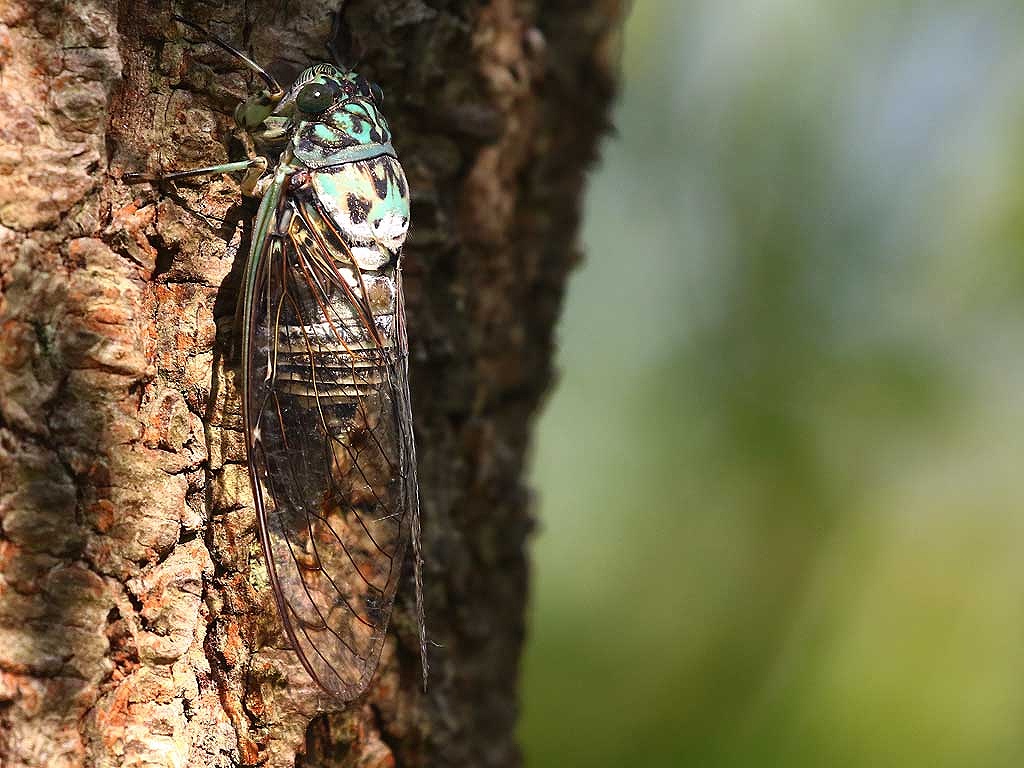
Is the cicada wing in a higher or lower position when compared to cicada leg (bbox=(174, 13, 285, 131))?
lower

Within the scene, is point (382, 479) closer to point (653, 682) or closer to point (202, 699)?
point (202, 699)

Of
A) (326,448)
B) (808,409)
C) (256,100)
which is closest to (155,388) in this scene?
(326,448)

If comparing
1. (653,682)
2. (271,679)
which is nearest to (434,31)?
(271,679)

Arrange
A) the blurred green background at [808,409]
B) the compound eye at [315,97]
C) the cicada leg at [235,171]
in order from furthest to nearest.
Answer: the blurred green background at [808,409]
the compound eye at [315,97]
the cicada leg at [235,171]

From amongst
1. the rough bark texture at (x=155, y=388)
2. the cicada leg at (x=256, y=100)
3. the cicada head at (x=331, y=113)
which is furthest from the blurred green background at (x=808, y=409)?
the cicada leg at (x=256, y=100)

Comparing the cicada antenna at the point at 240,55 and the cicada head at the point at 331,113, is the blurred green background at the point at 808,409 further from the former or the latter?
the cicada antenna at the point at 240,55

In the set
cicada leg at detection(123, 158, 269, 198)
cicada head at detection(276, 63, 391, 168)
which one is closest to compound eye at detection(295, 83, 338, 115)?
cicada head at detection(276, 63, 391, 168)

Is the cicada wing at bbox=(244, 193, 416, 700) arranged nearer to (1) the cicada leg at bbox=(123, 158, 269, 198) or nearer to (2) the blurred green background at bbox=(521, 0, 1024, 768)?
(1) the cicada leg at bbox=(123, 158, 269, 198)

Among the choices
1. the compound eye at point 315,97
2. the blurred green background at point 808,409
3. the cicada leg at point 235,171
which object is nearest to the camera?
the cicada leg at point 235,171
